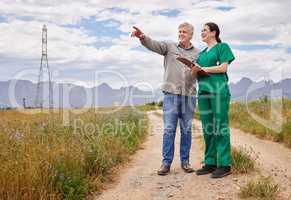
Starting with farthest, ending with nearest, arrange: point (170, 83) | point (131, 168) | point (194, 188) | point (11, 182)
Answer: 1. point (131, 168)
2. point (170, 83)
3. point (194, 188)
4. point (11, 182)

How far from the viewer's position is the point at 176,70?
7.49m

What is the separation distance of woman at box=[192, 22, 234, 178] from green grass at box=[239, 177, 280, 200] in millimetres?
1143

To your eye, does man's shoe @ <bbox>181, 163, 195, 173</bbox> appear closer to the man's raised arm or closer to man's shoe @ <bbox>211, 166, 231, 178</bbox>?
man's shoe @ <bbox>211, 166, 231, 178</bbox>

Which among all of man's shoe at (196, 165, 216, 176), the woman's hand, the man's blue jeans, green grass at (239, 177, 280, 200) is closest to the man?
the man's blue jeans

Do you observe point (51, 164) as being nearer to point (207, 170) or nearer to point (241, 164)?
point (207, 170)

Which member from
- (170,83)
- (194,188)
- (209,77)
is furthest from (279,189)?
(170,83)

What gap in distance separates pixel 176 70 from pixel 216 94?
82 centimetres

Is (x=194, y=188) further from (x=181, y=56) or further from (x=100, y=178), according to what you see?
(x=181, y=56)

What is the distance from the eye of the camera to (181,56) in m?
7.46

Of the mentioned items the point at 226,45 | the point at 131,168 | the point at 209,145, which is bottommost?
the point at 131,168

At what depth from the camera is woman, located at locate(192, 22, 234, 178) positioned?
6973mm

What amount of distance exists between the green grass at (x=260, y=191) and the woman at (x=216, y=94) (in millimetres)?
1143

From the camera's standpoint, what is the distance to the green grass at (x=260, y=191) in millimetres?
5785

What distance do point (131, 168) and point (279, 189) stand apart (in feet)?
10.9
